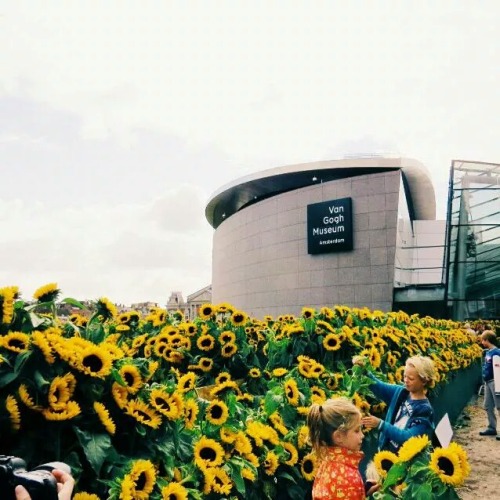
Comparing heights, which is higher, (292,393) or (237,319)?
(237,319)

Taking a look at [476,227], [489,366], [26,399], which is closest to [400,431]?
[26,399]

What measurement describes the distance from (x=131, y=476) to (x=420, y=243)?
4343cm

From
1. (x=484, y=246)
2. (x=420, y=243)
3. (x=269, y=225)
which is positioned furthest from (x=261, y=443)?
(x=420, y=243)

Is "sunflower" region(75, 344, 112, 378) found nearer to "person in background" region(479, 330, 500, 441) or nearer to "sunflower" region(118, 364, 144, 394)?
"sunflower" region(118, 364, 144, 394)

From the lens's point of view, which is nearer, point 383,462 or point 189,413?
point 189,413

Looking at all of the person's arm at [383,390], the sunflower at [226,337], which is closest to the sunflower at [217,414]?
the person's arm at [383,390]

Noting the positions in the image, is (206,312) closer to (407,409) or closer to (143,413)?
(407,409)

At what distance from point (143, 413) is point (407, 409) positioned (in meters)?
2.87

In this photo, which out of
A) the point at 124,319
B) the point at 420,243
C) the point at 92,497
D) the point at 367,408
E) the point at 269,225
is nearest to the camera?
the point at 92,497

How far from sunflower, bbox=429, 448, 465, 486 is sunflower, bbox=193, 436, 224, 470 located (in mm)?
958

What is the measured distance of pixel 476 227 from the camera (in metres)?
25.3

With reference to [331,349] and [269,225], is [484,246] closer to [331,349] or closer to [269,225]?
[269,225]

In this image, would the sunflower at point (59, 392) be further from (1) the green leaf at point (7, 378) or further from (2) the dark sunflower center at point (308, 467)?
(2) the dark sunflower center at point (308, 467)

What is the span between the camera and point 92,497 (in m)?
1.63
